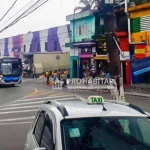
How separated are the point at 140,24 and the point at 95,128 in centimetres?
2496

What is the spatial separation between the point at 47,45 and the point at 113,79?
160ft

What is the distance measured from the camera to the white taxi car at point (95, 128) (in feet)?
14.2

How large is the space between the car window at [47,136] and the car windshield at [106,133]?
185 millimetres

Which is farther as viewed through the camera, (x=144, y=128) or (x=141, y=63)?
(x=141, y=63)

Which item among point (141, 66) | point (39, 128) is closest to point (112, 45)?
point (39, 128)

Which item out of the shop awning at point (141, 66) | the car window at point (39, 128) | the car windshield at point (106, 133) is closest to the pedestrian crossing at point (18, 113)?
the car window at point (39, 128)

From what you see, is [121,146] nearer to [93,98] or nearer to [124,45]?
[93,98]

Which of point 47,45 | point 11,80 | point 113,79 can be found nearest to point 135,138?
point 113,79

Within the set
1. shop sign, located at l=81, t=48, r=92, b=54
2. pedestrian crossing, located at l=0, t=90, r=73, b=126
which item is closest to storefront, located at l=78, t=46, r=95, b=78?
shop sign, located at l=81, t=48, r=92, b=54

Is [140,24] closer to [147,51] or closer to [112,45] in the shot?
[147,51]

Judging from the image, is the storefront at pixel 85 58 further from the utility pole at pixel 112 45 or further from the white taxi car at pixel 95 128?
the white taxi car at pixel 95 128

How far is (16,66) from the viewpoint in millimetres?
34469

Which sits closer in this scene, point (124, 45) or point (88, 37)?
point (124, 45)

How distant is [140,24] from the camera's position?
93.7ft
